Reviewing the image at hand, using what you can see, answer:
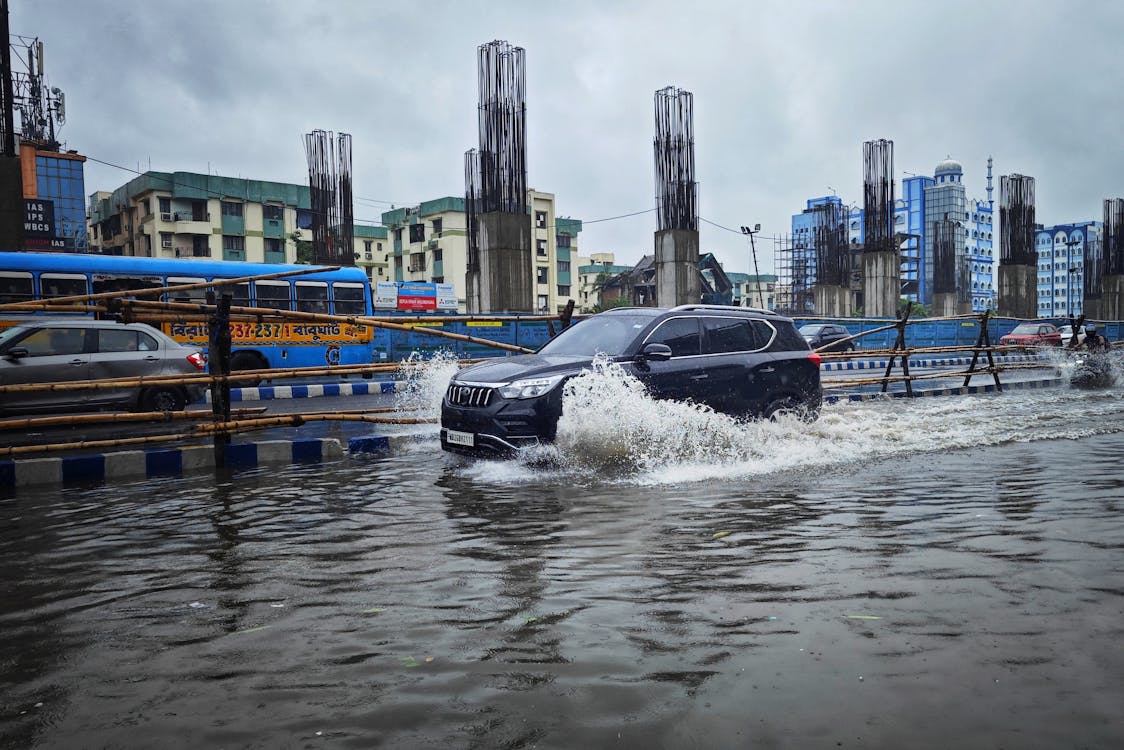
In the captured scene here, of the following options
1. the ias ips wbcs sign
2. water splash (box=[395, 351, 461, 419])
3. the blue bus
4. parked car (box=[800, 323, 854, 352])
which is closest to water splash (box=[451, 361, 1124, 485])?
water splash (box=[395, 351, 461, 419])

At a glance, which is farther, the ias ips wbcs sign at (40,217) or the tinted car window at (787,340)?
the ias ips wbcs sign at (40,217)

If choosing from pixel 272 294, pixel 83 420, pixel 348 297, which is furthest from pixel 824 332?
pixel 83 420

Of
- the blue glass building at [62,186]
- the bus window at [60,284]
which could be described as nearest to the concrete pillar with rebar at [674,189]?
the bus window at [60,284]

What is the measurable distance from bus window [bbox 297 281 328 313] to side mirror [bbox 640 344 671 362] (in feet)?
46.8

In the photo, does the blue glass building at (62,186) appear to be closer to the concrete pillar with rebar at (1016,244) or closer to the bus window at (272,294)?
the bus window at (272,294)

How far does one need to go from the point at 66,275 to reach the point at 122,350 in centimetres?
679

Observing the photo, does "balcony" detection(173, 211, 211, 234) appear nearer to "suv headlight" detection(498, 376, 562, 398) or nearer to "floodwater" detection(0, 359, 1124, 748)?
"floodwater" detection(0, 359, 1124, 748)

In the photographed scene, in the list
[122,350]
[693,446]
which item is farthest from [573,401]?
[122,350]

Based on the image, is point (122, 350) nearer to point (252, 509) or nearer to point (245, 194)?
point (252, 509)

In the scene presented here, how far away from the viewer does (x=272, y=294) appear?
66.0 ft

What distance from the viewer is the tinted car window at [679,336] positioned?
8.80 metres

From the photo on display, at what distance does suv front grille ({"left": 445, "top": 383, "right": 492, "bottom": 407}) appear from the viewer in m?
7.95

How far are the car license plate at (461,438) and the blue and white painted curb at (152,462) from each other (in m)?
1.82

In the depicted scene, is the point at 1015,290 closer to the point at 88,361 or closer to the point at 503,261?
the point at 503,261
